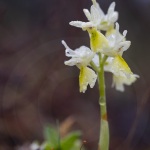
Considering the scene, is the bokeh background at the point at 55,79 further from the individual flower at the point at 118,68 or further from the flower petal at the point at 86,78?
the flower petal at the point at 86,78

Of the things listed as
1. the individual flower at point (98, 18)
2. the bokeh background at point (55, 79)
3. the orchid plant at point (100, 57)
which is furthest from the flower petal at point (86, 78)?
the bokeh background at point (55, 79)

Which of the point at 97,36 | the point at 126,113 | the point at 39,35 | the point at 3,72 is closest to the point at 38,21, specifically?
the point at 39,35

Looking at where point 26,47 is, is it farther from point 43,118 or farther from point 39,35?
point 43,118

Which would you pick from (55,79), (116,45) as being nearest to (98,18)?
(116,45)

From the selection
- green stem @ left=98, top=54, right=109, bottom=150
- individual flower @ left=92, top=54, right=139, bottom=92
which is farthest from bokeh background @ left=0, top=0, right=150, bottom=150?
green stem @ left=98, top=54, right=109, bottom=150

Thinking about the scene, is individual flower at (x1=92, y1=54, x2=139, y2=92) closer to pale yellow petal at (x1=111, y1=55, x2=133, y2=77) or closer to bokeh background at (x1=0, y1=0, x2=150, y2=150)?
pale yellow petal at (x1=111, y1=55, x2=133, y2=77)

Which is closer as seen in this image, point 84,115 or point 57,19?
point 84,115

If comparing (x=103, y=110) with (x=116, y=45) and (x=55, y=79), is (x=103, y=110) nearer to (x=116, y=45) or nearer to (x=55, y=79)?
(x=116, y=45)

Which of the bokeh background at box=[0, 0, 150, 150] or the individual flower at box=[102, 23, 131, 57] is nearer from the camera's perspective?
the individual flower at box=[102, 23, 131, 57]
